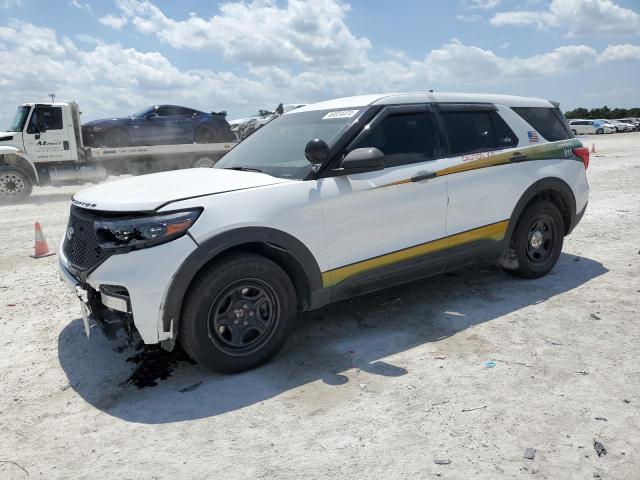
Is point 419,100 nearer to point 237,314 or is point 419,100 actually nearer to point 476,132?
point 476,132

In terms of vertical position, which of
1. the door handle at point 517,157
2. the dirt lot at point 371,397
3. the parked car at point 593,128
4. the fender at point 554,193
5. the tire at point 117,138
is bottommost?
the dirt lot at point 371,397

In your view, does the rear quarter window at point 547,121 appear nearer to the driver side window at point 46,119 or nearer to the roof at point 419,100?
the roof at point 419,100

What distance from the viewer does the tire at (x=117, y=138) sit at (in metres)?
15.4

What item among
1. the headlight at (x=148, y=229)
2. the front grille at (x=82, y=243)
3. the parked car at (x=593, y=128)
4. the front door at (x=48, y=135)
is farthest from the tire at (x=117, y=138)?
the parked car at (x=593, y=128)

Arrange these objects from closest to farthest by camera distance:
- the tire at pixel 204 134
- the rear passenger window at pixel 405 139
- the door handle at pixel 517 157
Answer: the rear passenger window at pixel 405 139
the door handle at pixel 517 157
the tire at pixel 204 134

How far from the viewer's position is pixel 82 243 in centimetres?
354

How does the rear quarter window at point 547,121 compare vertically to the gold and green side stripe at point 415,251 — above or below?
above

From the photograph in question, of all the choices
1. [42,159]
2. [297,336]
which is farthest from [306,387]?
[42,159]

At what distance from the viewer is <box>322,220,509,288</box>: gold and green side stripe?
3.84 m

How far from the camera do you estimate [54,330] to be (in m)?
4.46

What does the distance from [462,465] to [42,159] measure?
46.8 feet

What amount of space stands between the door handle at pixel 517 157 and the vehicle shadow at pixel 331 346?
1.22m

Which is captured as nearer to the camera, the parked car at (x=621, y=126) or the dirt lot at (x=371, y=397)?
the dirt lot at (x=371, y=397)

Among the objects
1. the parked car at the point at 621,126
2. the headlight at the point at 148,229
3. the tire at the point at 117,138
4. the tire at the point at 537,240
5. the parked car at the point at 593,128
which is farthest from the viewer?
the parked car at the point at 621,126
